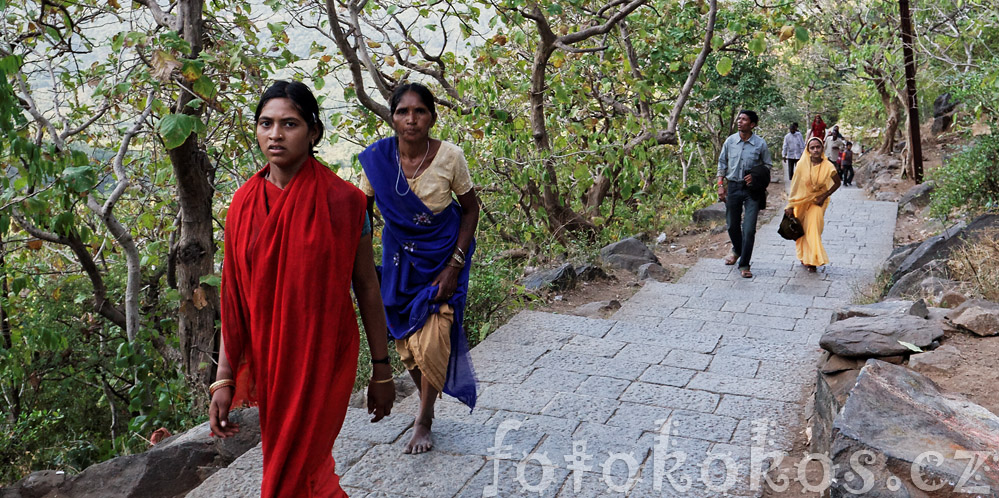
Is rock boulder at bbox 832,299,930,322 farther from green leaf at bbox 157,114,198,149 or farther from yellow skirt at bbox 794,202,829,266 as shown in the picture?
green leaf at bbox 157,114,198,149

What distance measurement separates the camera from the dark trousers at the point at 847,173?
21992mm

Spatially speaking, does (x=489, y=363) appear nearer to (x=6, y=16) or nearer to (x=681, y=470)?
(x=681, y=470)

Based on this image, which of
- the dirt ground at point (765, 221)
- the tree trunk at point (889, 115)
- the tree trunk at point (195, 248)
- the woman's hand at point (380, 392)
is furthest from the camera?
the tree trunk at point (889, 115)

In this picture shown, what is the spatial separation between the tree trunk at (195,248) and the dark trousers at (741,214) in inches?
211

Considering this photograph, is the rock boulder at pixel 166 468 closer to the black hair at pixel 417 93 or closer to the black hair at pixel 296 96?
the black hair at pixel 417 93

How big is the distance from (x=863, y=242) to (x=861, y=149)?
19765 millimetres

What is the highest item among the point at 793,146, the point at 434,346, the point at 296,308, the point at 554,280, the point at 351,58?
the point at 351,58

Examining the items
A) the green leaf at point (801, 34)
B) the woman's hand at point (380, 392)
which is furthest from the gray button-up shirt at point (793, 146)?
the woman's hand at point (380, 392)

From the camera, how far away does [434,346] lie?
365 cm

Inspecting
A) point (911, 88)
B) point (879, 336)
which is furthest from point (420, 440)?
point (911, 88)

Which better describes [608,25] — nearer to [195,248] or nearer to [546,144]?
[546,144]

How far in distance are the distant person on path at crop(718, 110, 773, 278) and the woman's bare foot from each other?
5.54 metres

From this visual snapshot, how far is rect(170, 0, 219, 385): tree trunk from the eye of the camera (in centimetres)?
550

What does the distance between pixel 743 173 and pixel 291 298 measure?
675 cm
